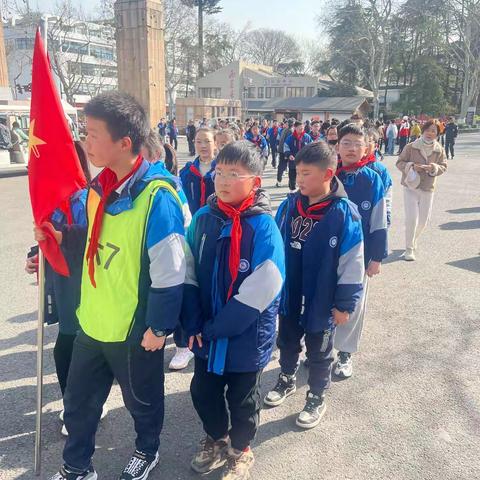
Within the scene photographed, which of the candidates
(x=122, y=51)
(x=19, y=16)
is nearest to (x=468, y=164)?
(x=122, y=51)

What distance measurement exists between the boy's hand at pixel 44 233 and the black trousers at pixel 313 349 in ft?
4.83

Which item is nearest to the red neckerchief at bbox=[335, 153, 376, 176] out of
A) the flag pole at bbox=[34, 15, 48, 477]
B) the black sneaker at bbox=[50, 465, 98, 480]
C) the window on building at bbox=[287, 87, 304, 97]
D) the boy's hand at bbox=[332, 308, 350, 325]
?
the boy's hand at bbox=[332, 308, 350, 325]

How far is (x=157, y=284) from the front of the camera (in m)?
2.04

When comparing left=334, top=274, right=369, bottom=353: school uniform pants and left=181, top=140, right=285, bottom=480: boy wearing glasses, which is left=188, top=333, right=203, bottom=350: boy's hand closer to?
left=181, top=140, right=285, bottom=480: boy wearing glasses

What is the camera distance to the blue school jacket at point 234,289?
2174 millimetres

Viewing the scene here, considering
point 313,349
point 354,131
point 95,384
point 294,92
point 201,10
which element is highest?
point 201,10

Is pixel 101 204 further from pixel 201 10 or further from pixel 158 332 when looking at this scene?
pixel 201 10

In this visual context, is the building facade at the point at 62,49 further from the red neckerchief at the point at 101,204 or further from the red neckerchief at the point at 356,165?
the red neckerchief at the point at 101,204

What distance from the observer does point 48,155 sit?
7.66 ft

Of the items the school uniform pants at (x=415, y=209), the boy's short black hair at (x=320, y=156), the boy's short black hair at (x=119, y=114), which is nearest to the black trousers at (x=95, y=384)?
the boy's short black hair at (x=119, y=114)

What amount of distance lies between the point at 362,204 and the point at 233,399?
5.80ft

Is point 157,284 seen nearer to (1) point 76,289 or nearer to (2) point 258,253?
(2) point 258,253

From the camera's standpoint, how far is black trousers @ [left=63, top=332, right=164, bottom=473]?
2197 mm

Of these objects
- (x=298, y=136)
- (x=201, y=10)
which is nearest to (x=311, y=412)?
(x=298, y=136)
